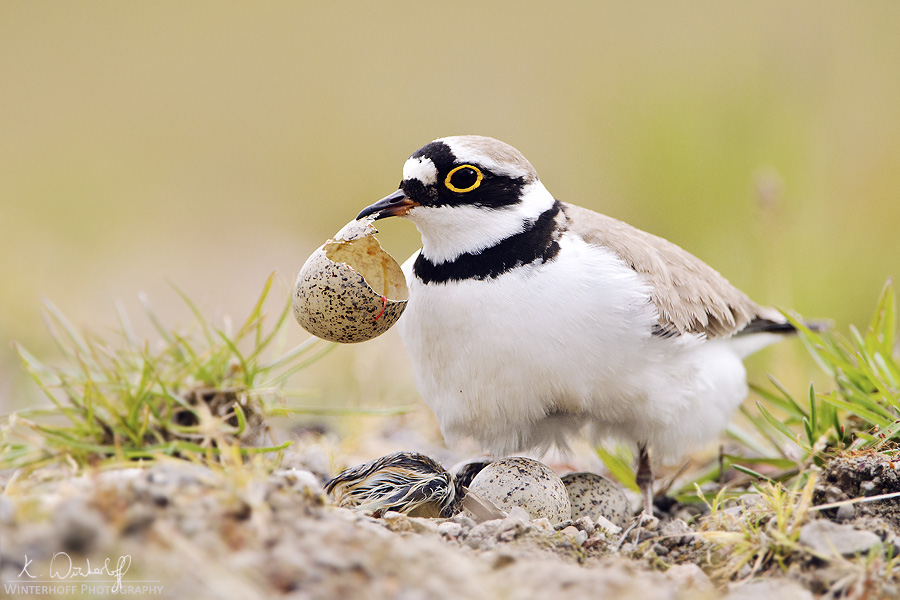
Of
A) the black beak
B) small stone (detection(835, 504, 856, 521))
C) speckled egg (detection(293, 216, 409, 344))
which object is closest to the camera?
small stone (detection(835, 504, 856, 521))

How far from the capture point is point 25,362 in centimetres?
380

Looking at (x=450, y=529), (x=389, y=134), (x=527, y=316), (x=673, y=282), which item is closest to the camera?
(x=450, y=529)

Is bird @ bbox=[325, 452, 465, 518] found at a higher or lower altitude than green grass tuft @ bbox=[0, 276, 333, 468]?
lower

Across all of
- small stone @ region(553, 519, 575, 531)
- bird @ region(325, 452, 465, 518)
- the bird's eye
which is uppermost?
the bird's eye

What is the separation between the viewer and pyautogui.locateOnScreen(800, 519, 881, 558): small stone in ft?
8.68

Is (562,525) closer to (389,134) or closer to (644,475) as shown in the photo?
(644,475)

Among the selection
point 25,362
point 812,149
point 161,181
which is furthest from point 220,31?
point 25,362

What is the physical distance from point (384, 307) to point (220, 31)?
11619 millimetres

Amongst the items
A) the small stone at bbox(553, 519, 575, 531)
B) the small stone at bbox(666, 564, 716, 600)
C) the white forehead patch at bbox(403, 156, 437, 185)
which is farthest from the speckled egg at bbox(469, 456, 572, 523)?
the white forehead patch at bbox(403, 156, 437, 185)

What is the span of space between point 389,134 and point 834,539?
27.0 feet

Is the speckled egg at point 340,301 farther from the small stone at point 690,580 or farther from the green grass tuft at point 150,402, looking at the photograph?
the small stone at point 690,580

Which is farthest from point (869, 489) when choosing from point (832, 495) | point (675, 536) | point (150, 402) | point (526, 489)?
point (150, 402)

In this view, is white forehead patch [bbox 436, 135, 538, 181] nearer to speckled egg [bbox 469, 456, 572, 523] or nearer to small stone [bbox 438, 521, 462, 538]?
speckled egg [bbox 469, 456, 572, 523]

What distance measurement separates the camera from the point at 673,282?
428 centimetres
